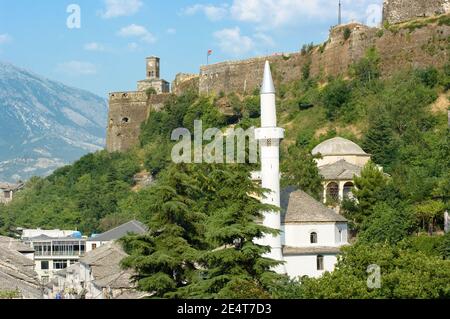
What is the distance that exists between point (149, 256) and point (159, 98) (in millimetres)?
63007

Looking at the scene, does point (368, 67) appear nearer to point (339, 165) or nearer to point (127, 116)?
point (339, 165)

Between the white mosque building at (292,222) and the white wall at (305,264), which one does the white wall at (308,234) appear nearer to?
the white mosque building at (292,222)

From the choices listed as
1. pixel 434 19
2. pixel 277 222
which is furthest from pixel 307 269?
pixel 434 19

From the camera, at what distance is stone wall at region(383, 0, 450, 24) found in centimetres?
7475

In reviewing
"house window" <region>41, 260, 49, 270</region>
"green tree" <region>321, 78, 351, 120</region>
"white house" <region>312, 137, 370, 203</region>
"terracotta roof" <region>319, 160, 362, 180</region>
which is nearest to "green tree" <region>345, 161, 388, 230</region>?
"white house" <region>312, 137, 370, 203</region>

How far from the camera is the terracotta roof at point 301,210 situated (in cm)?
4500

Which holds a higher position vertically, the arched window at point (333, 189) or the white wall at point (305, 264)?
the arched window at point (333, 189)

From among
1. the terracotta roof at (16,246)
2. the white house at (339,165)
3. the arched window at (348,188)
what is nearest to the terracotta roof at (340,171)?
the white house at (339,165)

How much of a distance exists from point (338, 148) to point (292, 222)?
16.7 meters

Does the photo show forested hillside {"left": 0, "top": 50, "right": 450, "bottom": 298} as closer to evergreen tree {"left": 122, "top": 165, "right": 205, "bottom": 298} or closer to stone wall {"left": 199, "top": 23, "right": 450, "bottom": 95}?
evergreen tree {"left": 122, "top": 165, "right": 205, "bottom": 298}

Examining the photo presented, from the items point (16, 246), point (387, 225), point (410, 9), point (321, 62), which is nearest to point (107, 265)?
point (387, 225)

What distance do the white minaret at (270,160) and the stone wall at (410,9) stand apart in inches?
1345
